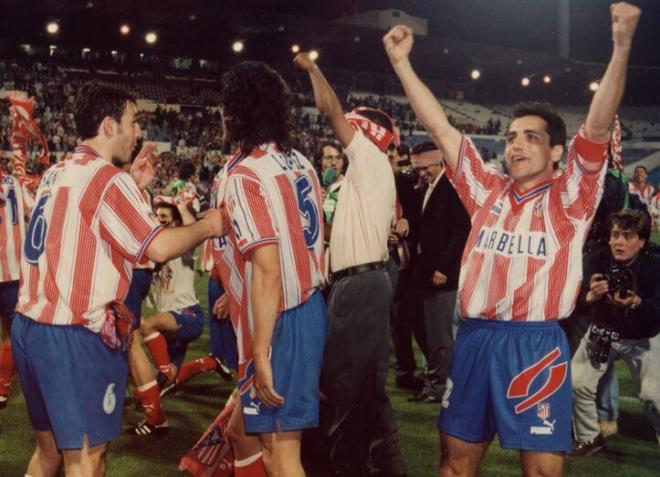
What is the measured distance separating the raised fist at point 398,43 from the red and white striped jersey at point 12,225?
4167 millimetres

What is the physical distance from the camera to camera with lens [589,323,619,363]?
5363mm

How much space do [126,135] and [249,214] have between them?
78 cm

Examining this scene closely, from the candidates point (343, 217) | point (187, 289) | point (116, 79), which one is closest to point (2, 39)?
point (116, 79)

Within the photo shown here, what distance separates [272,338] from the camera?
3.59 metres

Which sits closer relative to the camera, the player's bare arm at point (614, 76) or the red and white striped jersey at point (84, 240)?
the player's bare arm at point (614, 76)

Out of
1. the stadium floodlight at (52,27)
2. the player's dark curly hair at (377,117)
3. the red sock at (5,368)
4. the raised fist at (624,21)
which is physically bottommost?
the red sock at (5,368)

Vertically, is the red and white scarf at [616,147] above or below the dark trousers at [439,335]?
above

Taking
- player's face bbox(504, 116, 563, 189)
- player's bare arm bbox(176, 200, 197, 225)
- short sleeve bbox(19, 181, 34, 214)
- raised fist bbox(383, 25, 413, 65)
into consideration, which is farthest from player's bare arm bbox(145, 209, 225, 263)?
short sleeve bbox(19, 181, 34, 214)

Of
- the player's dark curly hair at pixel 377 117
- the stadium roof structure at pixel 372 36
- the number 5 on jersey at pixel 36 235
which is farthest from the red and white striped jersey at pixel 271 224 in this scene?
the stadium roof structure at pixel 372 36

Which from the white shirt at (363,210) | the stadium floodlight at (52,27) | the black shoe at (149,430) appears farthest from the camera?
the stadium floodlight at (52,27)

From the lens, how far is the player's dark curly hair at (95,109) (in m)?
3.73

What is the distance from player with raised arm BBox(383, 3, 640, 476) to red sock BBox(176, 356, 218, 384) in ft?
12.6

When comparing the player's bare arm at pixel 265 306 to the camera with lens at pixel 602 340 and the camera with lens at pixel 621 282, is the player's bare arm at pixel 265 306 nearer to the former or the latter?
the camera with lens at pixel 621 282

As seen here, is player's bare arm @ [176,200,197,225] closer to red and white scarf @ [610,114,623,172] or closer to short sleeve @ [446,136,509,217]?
red and white scarf @ [610,114,623,172]
